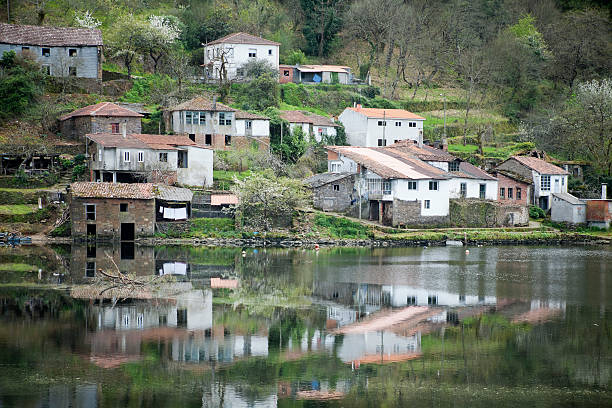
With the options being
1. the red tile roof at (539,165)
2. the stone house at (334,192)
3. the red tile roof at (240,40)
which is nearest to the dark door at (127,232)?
the stone house at (334,192)

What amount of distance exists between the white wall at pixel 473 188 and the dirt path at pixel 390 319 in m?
29.2

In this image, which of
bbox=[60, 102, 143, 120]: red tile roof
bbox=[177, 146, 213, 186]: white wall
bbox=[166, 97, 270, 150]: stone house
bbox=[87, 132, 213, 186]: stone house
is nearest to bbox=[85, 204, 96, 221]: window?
bbox=[87, 132, 213, 186]: stone house

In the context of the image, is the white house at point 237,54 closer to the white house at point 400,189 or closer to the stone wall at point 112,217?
the white house at point 400,189

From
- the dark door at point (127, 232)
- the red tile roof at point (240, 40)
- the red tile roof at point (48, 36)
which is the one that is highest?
the red tile roof at point (240, 40)

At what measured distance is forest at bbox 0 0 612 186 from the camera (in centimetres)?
7269

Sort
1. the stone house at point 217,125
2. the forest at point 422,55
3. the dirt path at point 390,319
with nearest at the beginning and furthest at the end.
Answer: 1. the dirt path at point 390,319
2. the stone house at point 217,125
3. the forest at point 422,55

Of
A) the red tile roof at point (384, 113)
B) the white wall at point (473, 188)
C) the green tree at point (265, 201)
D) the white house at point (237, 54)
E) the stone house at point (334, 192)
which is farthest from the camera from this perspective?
the white house at point (237, 54)

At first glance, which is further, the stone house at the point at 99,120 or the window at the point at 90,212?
the stone house at the point at 99,120

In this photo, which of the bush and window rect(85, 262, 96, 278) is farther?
the bush

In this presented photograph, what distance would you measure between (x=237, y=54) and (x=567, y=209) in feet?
104

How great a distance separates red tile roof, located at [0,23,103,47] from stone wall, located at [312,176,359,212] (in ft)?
77.0

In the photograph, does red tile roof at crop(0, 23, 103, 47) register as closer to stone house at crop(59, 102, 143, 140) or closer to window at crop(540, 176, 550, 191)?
stone house at crop(59, 102, 143, 140)

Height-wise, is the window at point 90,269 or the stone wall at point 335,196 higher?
the stone wall at point 335,196

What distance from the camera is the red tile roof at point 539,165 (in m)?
66.1
